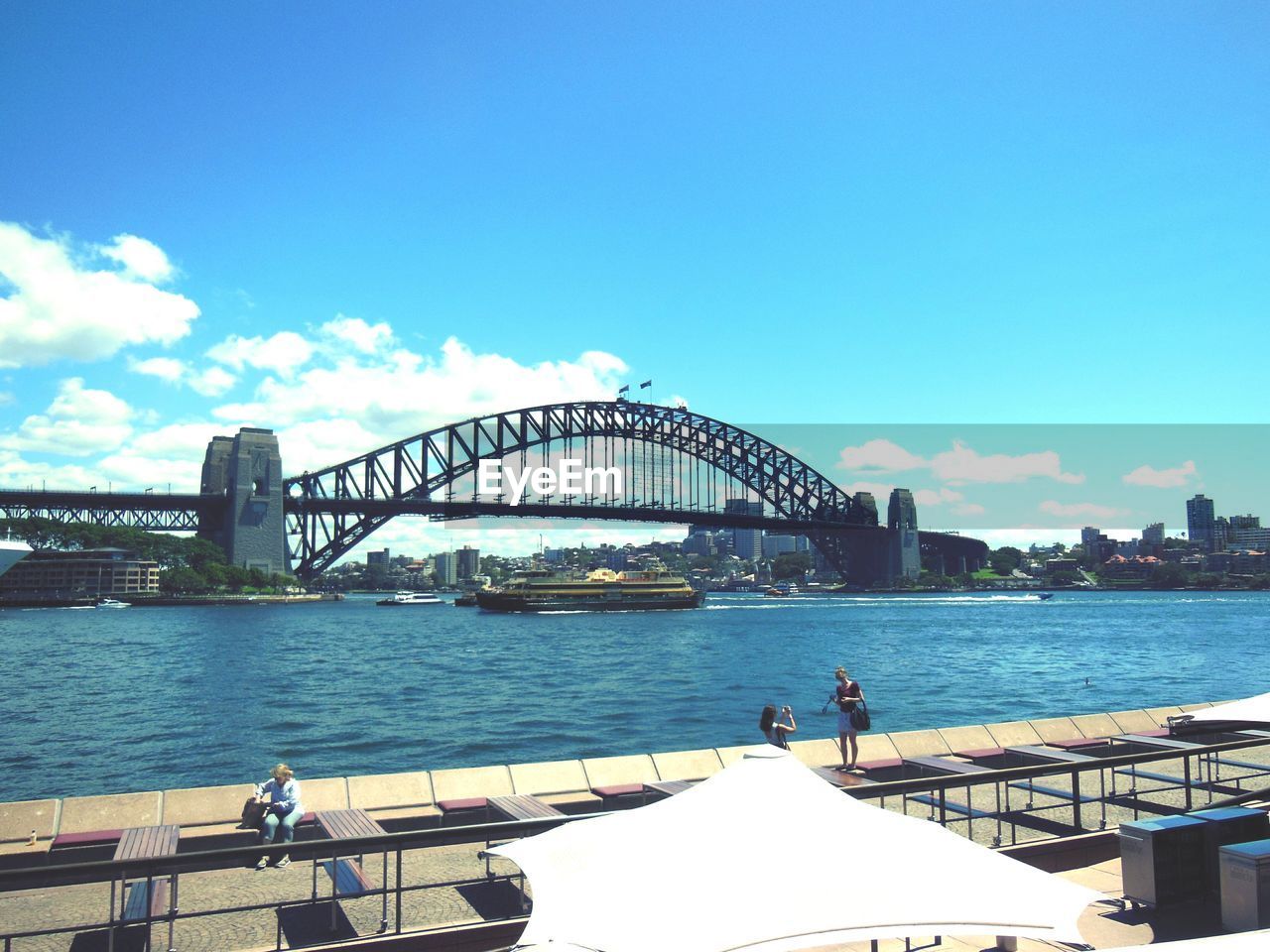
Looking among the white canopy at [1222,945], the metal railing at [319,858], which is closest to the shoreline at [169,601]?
the metal railing at [319,858]

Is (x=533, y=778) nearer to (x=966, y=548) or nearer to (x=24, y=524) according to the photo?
(x=24, y=524)

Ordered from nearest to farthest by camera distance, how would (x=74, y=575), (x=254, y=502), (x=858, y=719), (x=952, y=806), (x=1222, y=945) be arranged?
(x=1222, y=945) → (x=952, y=806) → (x=858, y=719) → (x=254, y=502) → (x=74, y=575)

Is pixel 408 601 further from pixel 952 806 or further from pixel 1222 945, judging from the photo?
pixel 1222 945

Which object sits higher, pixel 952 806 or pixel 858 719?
pixel 858 719

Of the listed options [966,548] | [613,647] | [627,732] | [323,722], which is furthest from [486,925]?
[966,548]

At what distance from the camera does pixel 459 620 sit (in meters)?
73.3

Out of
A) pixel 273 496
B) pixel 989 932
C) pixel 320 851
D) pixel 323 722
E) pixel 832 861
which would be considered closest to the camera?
pixel 989 932

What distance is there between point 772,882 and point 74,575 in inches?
4362

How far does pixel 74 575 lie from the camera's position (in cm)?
9819

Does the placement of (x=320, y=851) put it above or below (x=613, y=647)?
above

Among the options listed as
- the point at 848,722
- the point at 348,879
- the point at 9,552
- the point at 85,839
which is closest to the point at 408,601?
the point at 9,552

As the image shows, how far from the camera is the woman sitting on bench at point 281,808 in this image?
7.70 metres

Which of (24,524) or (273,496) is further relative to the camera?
(24,524)

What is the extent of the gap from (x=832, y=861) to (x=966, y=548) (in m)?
145
